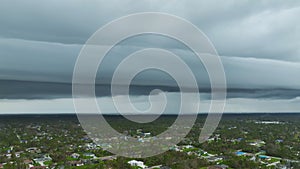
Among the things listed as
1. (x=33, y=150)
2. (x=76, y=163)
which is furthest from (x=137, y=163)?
(x=33, y=150)

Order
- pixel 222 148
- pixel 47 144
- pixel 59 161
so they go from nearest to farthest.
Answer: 1. pixel 59 161
2. pixel 222 148
3. pixel 47 144

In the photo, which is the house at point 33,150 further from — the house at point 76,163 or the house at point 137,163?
the house at point 137,163

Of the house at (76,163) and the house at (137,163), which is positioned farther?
the house at (76,163)

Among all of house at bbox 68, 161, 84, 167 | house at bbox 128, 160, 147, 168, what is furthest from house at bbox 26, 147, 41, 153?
house at bbox 128, 160, 147, 168

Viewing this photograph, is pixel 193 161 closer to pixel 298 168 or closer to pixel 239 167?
pixel 239 167

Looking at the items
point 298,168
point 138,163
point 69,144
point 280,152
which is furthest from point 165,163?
point 69,144

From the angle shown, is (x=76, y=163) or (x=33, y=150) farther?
(x=33, y=150)

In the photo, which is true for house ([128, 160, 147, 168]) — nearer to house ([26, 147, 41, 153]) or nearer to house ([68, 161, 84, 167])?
house ([68, 161, 84, 167])

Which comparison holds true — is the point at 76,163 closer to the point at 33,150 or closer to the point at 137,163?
the point at 137,163

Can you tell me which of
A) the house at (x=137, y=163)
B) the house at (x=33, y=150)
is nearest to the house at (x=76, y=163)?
the house at (x=137, y=163)

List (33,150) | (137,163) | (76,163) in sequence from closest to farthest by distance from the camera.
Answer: (137,163)
(76,163)
(33,150)

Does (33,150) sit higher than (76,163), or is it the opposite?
(33,150)
